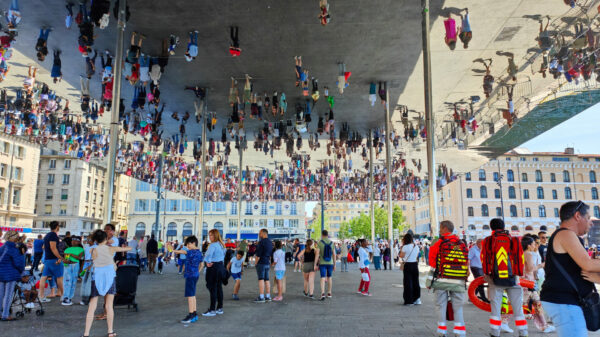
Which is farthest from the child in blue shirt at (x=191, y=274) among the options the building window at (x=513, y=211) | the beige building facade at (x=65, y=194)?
the building window at (x=513, y=211)

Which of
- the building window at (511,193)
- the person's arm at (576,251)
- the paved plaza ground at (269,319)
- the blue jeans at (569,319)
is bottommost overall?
the paved plaza ground at (269,319)

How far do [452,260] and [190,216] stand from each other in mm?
73977

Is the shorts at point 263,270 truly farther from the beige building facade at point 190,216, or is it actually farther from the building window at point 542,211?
the building window at point 542,211

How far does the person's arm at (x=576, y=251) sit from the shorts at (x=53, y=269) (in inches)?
453

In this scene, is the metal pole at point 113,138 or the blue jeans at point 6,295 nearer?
the blue jeans at point 6,295

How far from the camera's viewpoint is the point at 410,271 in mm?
10391

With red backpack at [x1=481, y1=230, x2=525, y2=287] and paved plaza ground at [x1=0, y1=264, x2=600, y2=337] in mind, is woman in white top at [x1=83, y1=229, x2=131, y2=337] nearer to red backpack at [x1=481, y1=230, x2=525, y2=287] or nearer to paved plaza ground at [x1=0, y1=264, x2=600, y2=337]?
paved plaza ground at [x1=0, y1=264, x2=600, y2=337]

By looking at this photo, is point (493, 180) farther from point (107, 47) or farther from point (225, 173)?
point (107, 47)

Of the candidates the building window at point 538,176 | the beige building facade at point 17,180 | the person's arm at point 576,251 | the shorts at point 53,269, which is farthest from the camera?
the building window at point 538,176

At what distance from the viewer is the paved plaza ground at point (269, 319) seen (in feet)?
23.6

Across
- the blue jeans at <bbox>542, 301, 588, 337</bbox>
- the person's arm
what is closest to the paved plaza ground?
the blue jeans at <bbox>542, 301, 588, 337</bbox>

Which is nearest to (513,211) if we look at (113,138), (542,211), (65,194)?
(542,211)

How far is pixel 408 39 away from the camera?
42.2 ft

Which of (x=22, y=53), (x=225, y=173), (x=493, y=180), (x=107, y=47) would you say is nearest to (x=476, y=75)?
(x=107, y=47)
